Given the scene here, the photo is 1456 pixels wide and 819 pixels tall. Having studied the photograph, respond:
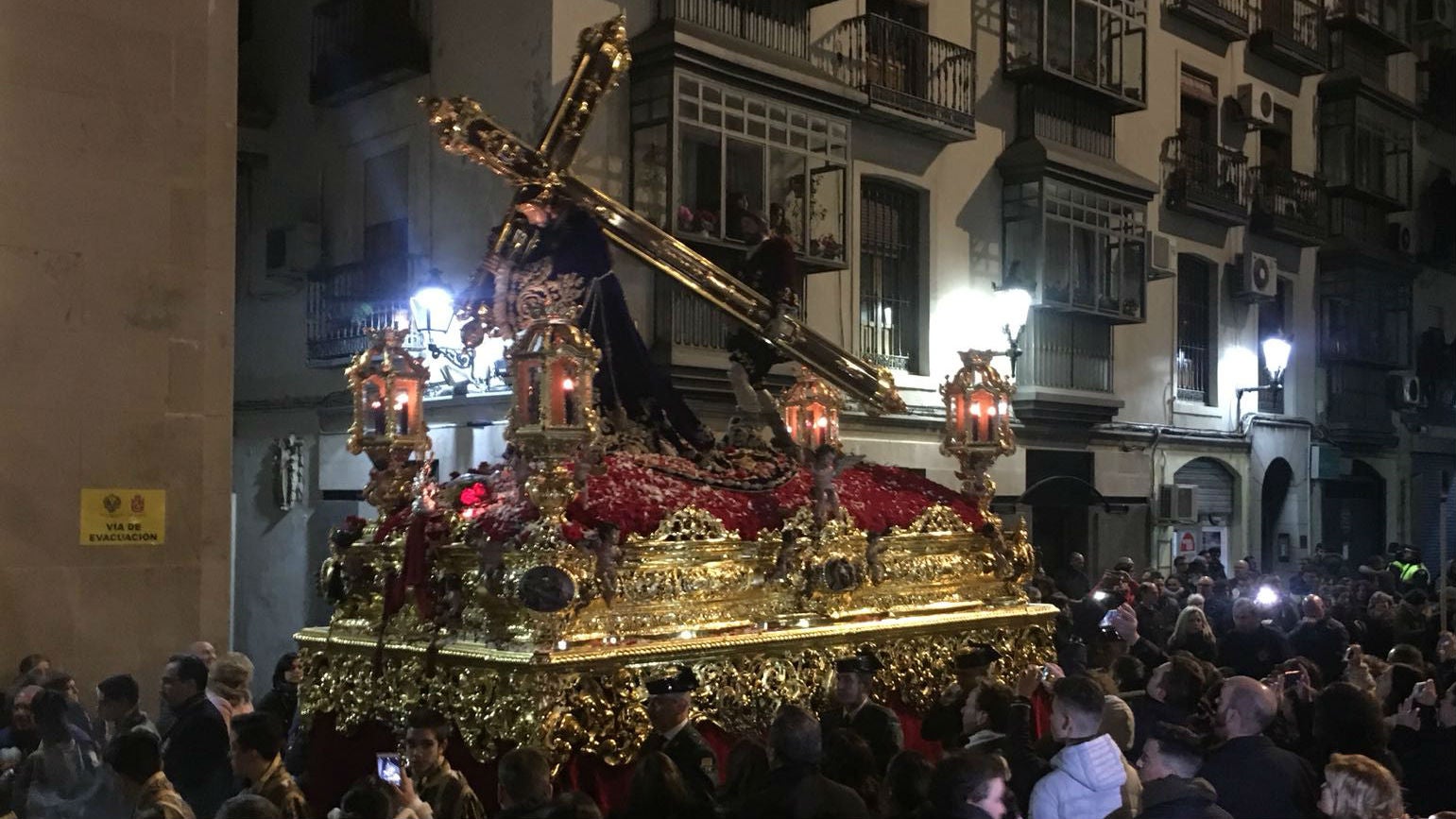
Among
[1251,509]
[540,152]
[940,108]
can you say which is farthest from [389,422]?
[1251,509]

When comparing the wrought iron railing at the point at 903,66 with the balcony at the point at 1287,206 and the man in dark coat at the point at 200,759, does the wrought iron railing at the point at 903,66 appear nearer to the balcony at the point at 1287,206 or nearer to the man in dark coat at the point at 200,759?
the balcony at the point at 1287,206

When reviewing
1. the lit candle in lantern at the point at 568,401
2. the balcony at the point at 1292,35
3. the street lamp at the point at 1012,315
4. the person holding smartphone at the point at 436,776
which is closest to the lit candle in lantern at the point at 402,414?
the lit candle in lantern at the point at 568,401

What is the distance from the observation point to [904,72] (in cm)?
1492

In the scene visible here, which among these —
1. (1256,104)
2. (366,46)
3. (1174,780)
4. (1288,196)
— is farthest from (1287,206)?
(1174,780)

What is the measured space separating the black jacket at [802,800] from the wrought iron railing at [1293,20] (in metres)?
18.9

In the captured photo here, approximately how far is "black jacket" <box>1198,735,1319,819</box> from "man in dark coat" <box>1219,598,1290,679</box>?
3833 millimetres

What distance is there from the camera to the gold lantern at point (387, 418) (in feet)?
25.3

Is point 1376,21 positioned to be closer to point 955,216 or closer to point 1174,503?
point 1174,503

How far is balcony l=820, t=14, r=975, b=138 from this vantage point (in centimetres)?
1408

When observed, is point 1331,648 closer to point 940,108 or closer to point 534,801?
point 534,801

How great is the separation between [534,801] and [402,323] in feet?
29.1

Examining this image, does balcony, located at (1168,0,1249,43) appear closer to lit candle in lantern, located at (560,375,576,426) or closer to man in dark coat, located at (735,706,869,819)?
lit candle in lantern, located at (560,375,576,426)

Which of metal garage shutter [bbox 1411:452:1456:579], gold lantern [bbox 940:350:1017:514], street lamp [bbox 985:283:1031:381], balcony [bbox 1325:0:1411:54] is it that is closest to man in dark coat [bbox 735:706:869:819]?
gold lantern [bbox 940:350:1017:514]

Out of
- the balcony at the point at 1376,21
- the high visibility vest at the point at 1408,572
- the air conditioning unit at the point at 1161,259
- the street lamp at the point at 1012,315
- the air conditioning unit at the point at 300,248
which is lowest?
the high visibility vest at the point at 1408,572
